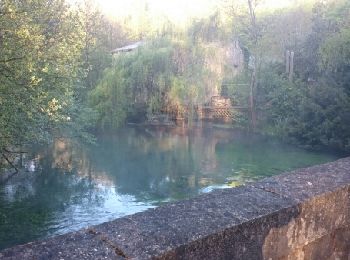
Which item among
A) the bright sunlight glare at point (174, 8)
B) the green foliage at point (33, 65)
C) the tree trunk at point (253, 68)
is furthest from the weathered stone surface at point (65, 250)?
the bright sunlight glare at point (174, 8)

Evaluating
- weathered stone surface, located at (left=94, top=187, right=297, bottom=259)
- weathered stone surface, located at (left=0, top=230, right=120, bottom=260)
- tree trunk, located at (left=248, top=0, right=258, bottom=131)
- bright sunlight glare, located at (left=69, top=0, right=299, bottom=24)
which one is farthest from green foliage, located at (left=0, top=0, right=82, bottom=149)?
bright sunlight glare, located at (left=69, top=0, right=299, bottom=24)

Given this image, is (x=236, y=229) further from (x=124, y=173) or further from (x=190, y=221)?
(x=124, y=173)

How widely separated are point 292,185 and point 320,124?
22.0 m

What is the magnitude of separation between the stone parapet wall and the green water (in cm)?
934

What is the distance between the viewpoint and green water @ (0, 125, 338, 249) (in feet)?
41.7

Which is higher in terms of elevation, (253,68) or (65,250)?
(253,68)

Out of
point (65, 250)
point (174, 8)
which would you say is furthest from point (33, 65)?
point (174, 8)

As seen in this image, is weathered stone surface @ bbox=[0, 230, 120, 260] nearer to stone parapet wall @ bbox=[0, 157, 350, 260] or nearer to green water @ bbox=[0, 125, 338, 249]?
stone parapet wall @ bbox=[0, 157, 350, 260]

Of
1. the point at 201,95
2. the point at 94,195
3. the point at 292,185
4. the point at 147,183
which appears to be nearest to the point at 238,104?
the point at 201,95

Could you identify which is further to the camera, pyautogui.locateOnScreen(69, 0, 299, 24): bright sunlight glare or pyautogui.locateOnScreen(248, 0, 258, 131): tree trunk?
pyautogui.locateOnScreen(69, 0, 299, 24): bright sunlight glare

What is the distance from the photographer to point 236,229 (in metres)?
2.06

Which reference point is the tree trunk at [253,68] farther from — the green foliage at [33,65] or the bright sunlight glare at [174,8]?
the green foliage at [33,65]

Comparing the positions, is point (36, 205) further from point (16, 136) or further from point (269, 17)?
point (269, 17)

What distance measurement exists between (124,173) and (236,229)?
→ 16255 mm
